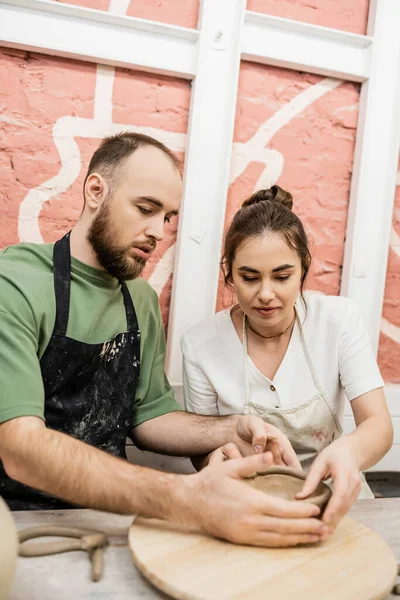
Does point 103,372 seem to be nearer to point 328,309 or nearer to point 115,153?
→ point 115,153

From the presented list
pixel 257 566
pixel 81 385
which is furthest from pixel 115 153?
pixel 257 566

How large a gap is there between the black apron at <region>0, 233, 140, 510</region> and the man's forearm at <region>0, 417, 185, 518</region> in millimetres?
293

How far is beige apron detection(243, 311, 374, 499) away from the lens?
166cm

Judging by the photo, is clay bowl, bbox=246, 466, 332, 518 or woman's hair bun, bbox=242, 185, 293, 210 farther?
woman's hair bun, bbox=242, 185, 293, 210

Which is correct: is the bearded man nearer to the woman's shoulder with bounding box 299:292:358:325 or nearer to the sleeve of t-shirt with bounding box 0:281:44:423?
the sleeve of t-shirt with bounding box 0:281:44:423

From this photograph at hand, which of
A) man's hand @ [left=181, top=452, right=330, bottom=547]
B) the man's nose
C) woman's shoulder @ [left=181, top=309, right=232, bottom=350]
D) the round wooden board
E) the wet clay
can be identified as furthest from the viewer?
woman's shoulder @ [left=181, top=309, right=232, bottom=350]

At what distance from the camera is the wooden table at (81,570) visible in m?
0.87

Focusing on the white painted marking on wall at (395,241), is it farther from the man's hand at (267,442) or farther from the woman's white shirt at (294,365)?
the man's hand at (267,442)

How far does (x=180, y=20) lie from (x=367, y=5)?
0.78 meters

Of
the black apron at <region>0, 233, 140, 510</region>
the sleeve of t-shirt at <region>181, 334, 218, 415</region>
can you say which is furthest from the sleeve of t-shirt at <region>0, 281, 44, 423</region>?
the sleeve of t-shirt at <region>181, 334, 218, 415</region>

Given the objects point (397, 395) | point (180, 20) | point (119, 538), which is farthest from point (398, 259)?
point (119, 538)

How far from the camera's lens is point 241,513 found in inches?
38.6

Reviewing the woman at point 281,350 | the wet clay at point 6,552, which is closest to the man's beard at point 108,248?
the woman at point 281,350

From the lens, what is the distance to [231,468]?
3.46ft
